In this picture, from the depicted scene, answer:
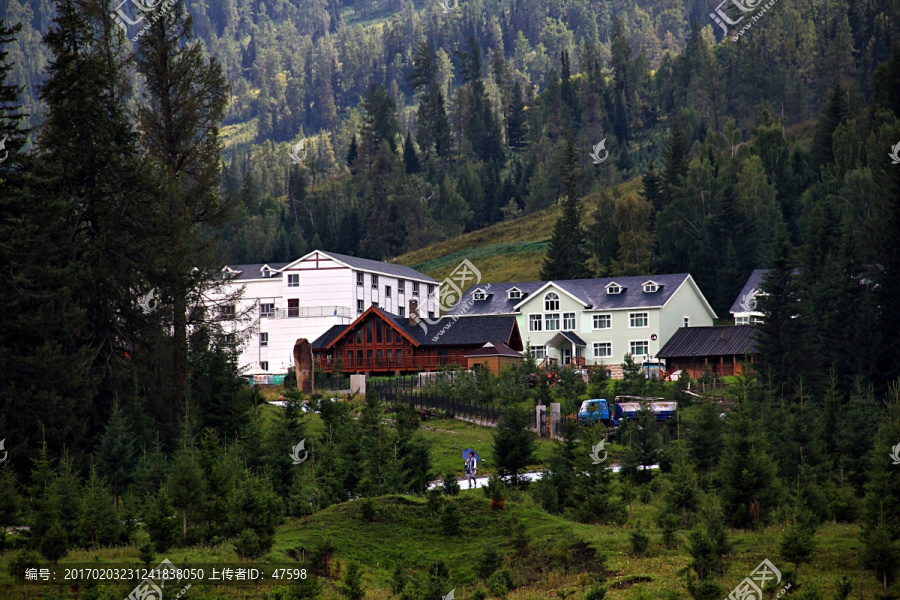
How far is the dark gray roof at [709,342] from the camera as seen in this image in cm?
6962

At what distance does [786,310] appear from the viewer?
58625 mm

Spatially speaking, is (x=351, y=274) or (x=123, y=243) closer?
(x=123, y=243)

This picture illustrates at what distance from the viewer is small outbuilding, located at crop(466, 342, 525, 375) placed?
68688mm

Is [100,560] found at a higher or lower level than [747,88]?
lower

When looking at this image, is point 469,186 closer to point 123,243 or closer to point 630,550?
point 123,243

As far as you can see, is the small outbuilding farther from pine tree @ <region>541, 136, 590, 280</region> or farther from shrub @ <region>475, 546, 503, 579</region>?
shrub @ <region>475, 546, 503, 579</region>

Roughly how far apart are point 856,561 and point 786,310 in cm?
3606

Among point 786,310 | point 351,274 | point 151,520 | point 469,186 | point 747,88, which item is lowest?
point 151,520

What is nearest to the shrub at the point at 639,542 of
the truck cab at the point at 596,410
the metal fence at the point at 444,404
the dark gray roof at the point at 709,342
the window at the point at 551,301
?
the truck cab at the point at 596,410

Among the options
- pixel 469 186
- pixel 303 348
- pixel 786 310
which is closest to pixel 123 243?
pixel 786 310

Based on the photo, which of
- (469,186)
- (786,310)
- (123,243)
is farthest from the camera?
(469,186)

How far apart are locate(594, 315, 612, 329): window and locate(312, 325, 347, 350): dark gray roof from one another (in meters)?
19.4

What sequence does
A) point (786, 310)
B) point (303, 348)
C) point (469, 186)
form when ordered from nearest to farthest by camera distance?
point (786, 310)
point (303, 348)
point (469, 186)

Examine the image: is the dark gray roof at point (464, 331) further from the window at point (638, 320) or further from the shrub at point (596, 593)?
the shrub at point (596, 593)
